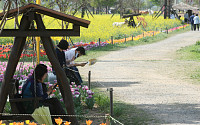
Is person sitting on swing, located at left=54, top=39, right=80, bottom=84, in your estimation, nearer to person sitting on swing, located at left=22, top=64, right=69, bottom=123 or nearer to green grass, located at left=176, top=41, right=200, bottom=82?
person sitting on swing, located at left=22, top=64, right=69, bottom=123

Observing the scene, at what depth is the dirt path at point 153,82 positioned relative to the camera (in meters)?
7.59

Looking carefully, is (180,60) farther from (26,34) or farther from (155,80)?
(26,34)

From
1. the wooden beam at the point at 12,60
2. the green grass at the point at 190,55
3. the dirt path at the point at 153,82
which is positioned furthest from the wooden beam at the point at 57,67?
the green grass at the point at 190,55

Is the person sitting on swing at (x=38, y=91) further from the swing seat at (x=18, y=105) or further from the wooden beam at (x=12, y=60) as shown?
the wooden beam at (x=12, y=60)

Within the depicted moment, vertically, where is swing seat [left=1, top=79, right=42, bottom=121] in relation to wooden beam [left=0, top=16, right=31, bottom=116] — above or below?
below

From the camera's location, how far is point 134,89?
988cm

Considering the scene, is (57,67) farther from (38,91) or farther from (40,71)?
(38,91)

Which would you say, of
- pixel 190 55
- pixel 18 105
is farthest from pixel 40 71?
pixel 190 55

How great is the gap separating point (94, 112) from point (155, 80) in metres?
4.19

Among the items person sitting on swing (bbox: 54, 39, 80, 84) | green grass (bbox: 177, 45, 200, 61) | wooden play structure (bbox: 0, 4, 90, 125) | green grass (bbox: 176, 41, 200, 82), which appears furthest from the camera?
green grass (bbox: 177, 45, 200, 61)

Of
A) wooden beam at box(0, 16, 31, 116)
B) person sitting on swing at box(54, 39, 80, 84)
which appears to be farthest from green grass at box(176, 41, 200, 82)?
wooden beam at box(0, 16, 31, 116)

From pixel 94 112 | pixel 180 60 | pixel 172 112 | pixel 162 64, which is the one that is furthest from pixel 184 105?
pixel 180 60

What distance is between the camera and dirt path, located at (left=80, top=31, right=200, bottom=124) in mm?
7593

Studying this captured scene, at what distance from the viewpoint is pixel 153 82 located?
1094cm
